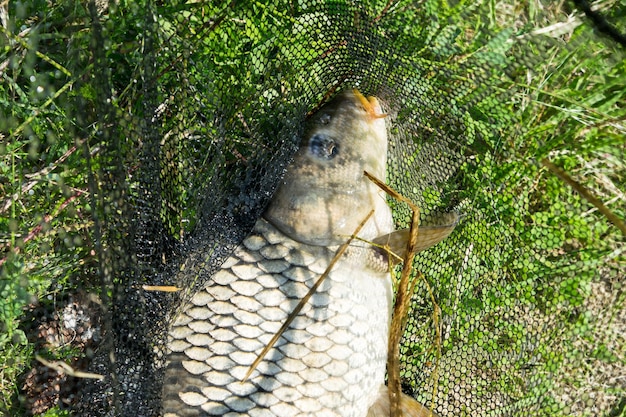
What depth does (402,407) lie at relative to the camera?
2.36 metres

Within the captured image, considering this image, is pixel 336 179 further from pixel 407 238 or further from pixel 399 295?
pixel 399 295

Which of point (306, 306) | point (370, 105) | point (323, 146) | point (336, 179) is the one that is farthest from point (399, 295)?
point (370, 105)

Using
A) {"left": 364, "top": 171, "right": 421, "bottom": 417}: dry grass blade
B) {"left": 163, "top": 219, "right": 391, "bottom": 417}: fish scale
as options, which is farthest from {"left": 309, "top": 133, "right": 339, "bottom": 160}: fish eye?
{"left": 163, "top": 219, "right": 391, "bottom": 417}: fish scale

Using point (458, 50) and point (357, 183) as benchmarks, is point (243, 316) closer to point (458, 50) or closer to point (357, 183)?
point (357, 183)

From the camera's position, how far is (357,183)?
7.22ft

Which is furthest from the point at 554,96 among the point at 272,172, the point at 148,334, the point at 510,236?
the point at 148,334

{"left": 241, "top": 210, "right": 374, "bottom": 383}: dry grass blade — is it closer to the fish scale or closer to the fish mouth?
the fish scale

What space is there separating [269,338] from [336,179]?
1.95 ft

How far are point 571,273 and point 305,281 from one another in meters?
1.24

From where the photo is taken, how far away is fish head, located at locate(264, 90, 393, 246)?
2.11m

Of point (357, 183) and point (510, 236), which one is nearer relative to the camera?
point (357, 183)

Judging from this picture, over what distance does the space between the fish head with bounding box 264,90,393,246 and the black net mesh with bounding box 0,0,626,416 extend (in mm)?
75

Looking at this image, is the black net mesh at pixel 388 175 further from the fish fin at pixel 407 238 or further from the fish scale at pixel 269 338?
the fish fin at pixel 407 238

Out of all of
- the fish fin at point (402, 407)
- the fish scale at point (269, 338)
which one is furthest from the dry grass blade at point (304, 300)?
the fish fin at point (402, 407)
